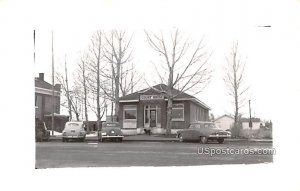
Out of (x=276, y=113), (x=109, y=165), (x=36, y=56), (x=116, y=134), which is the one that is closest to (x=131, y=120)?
(x=116, y=134)

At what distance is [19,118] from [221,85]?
9.78ft

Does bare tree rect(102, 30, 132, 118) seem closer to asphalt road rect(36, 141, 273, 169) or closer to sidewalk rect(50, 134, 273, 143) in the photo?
sidewalk rect(50, 134, 273, 143)

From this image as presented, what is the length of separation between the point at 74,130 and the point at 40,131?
63 centimetres

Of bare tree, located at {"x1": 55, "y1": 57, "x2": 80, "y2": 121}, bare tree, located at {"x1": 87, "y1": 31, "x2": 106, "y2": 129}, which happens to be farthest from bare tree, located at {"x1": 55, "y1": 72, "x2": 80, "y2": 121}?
bare tree, located at {"x1": 87, "y1": 31, "x2": 106, "y2": 129}

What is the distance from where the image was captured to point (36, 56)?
5316mm

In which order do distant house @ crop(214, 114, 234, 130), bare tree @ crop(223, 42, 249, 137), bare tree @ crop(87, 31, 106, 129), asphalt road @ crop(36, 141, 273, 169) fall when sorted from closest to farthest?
asphalt road @ crop(36, 141, 273, 169), bare tree @ crop(87, 31, 106, 129), bare tree @ crop(223, 42, 249, 137), distant house @ crop(214, 114, 234, 130)

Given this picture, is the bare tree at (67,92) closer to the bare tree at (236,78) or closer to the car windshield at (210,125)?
the car windshield at (210,125)

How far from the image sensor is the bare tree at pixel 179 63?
234 inches

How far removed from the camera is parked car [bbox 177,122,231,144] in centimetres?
611

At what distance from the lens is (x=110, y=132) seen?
19.6 ft

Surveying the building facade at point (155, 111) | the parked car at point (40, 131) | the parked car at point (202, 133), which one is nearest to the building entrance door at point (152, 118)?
the building facade at point (155, 111)

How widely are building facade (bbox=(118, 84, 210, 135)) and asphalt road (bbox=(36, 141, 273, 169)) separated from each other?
0.28 m

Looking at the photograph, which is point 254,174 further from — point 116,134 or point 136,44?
point 136,44

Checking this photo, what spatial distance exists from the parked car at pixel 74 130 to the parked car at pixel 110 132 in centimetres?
31
